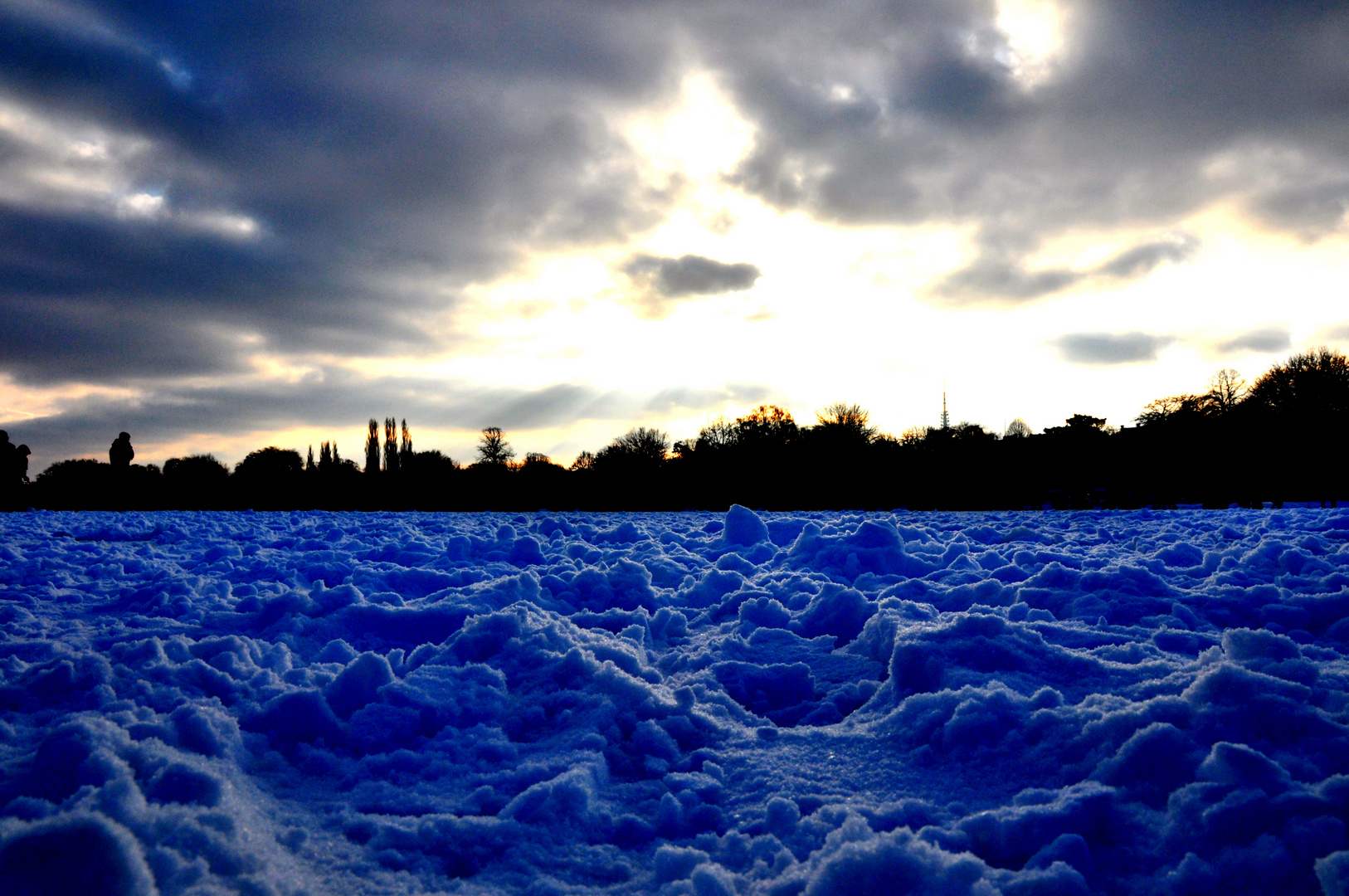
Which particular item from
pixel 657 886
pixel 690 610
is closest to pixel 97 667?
pixel 657 886

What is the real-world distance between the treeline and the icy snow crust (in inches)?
882

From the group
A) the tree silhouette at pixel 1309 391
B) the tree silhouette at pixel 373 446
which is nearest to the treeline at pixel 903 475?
the tree silhouette at pixel 1309 391

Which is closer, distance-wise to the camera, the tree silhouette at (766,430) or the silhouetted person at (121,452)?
the silhouetted person at (121,452)

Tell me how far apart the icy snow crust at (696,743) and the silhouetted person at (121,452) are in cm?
2046

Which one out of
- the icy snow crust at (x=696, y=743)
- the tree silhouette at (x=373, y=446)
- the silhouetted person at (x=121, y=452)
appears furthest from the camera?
the tree silhouette at (x=373, y=446)

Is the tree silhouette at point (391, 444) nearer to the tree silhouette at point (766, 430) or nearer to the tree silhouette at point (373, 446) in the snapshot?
the tree silhouette at point (373, 446)

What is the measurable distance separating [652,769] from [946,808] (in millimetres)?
997

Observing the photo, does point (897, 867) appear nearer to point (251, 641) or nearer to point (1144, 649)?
point (1144, 649)

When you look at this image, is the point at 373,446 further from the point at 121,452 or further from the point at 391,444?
the point at 121,452

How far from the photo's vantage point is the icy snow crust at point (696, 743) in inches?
66.1

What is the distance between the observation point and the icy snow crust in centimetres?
168

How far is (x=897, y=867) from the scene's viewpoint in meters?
1.64

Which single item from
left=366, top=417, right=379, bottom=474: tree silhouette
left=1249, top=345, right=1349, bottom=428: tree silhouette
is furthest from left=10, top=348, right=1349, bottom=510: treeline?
left=366, top=417, right=379, bottom=474: tree silhouette

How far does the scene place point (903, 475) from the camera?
26734 millimetres
